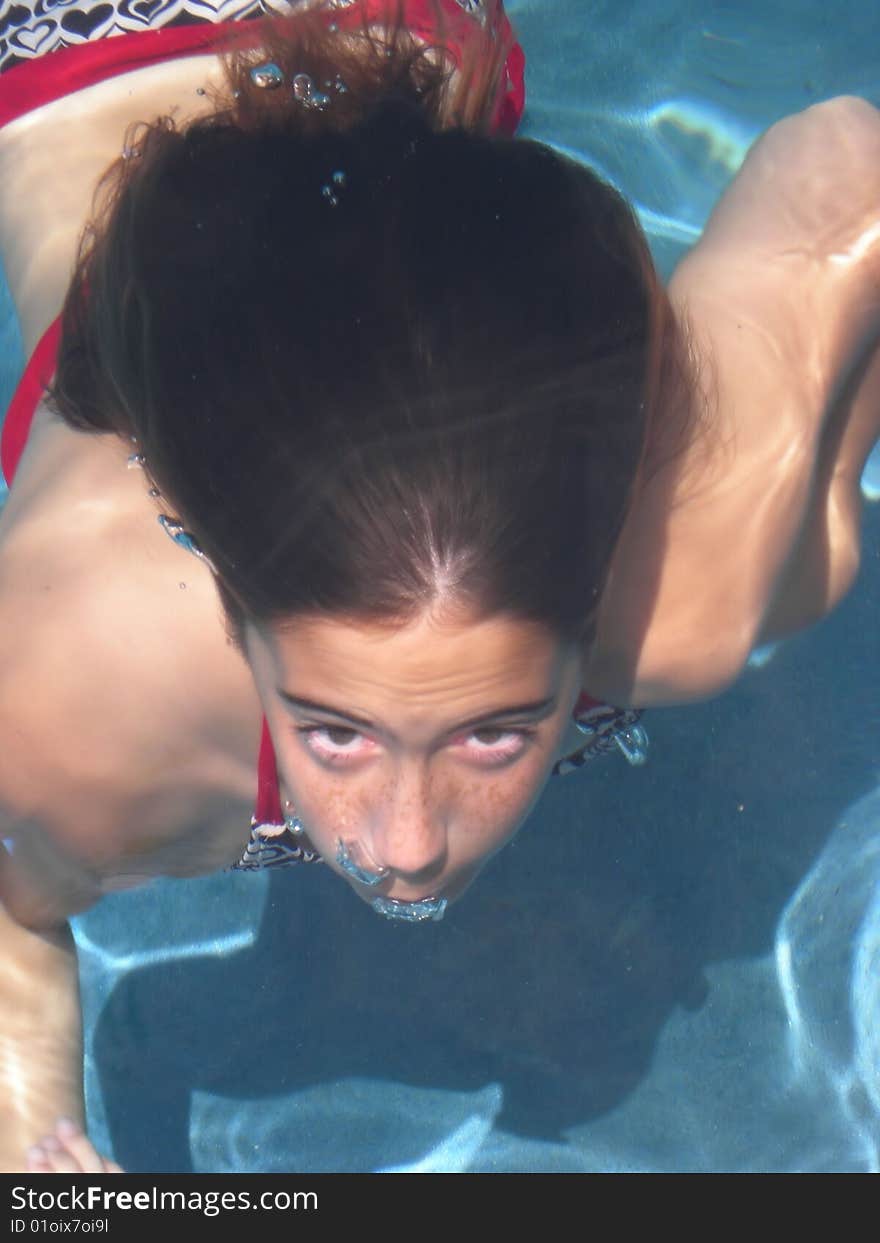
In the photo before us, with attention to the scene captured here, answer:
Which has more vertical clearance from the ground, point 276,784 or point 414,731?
point 414,731

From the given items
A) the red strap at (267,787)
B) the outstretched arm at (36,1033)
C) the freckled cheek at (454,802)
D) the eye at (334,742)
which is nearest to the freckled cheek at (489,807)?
the freckled cheek at (454,802)

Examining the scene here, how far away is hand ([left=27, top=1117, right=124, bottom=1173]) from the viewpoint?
215 centimetres

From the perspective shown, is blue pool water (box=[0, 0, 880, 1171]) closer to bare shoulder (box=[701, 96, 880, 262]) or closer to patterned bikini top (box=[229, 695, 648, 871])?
patterned bikini top (box=[229, 695, 648, 871])

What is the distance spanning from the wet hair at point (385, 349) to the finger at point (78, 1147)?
1.21 metres

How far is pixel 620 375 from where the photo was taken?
1.43 metres

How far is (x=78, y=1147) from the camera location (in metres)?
2.19

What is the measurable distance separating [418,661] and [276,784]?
0.70m

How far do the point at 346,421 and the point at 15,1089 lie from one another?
1.59 metres

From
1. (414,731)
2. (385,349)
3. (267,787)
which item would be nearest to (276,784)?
(267,787)

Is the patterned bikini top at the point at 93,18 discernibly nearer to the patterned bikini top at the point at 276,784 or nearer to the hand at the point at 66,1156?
the patterned bikini top at the point at 276,784

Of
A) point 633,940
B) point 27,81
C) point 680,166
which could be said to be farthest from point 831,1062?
point 27,81

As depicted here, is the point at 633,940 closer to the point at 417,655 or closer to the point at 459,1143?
the point at 459,1143

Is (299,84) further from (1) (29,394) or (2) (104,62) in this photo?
(2) (104,62)

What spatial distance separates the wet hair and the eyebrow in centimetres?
10
